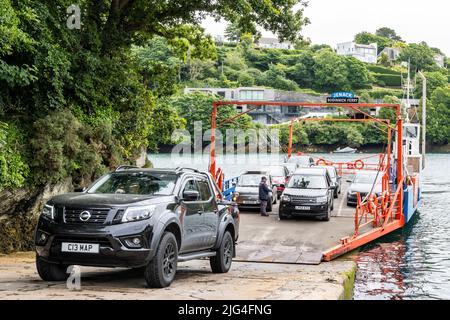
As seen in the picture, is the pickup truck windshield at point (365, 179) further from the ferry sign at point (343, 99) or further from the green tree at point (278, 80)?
the green tree at point (278, 80)

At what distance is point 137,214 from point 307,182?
13.9 meters

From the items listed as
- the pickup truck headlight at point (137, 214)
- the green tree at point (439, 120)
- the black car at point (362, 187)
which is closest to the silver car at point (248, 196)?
the black car at point (362, 187)

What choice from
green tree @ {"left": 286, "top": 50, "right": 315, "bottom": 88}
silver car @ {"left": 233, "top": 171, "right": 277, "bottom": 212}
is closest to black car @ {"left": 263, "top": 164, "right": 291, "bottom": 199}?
silver car @ {"left": 233, "top": 171, "right": 277, "bottom": 212}

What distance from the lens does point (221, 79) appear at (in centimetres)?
13688

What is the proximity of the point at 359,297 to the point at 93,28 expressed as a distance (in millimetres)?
10310

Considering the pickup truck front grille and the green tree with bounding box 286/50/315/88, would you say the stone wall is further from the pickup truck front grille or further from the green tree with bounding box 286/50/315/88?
the green tree with bounding box 286/50/315/88

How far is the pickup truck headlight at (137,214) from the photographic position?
8.05m

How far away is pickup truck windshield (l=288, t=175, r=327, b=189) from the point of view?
21156 millimetres

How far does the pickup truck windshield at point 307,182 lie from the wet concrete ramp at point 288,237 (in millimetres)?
1210

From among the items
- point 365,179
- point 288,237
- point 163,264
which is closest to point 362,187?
point 365,179

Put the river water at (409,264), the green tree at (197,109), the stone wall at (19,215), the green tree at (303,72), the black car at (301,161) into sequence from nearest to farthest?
the stone wall at (19,215) → the river water at (409,264) → the black car at (301,161) → the green tree at (197,109) → the green tree at (303,72)

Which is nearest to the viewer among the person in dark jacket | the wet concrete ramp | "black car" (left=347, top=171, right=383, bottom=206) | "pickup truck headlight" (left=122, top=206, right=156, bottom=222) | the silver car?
"pickup truck headlight" (left=122, top=206, right=156, bottom=222)
